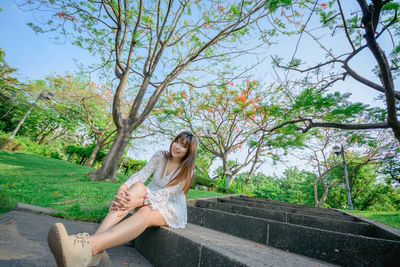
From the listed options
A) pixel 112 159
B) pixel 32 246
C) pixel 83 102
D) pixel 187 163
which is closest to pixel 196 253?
pixel 187 163

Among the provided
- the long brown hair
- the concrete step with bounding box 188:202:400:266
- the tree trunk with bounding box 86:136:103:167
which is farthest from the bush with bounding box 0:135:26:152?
the concrete step with bounding box 188:202:400:266

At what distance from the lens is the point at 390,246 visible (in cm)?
125

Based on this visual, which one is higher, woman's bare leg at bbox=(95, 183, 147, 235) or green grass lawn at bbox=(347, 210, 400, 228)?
green grass lawn at bbox=(347, 210, 400, 228)

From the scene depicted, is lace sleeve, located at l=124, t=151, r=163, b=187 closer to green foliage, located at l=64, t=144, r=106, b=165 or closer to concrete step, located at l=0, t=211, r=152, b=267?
concrete step, located at l=0, t=211, r=152, b=267

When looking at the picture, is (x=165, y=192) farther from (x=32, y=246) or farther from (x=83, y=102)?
(x=83, y=102)

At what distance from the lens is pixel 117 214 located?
60.8 inches

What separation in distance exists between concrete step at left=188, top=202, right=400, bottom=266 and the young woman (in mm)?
724

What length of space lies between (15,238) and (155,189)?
1255 mm

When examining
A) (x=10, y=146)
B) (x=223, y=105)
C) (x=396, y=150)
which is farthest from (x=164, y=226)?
(x=10, y=146)

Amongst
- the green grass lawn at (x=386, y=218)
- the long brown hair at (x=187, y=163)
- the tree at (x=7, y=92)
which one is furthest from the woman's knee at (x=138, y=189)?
the tree at (x=7, y=92)

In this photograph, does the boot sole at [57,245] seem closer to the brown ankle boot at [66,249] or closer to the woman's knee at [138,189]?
the brown ankle boot at [66,249]

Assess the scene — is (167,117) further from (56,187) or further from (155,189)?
(155,189)

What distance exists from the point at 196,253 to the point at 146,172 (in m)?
1.18

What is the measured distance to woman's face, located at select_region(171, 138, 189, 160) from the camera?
2.08 m
